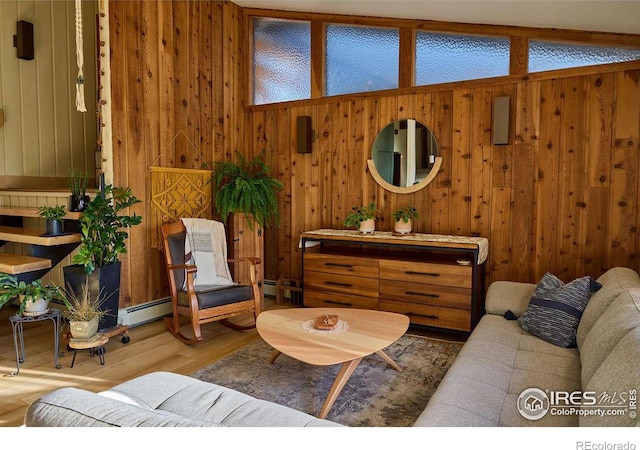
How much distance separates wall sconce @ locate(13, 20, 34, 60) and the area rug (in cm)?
387

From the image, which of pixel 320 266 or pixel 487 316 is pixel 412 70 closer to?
pixel 320 266

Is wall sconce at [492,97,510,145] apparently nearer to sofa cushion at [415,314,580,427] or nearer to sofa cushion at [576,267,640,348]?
sofa cushion at [576,267,640,348]

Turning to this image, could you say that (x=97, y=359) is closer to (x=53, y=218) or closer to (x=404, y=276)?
(x=53, y=218)

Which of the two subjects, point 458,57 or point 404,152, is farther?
point 404,152

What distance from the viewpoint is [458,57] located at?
149 inches

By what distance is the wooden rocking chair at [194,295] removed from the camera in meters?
3.34

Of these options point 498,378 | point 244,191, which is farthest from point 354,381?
point 244,191

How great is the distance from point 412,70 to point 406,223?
140 cm

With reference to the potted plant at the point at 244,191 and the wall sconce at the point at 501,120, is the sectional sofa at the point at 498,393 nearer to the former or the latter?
the wall sconce at the point at 501,120

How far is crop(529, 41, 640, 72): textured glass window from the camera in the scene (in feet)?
10.5

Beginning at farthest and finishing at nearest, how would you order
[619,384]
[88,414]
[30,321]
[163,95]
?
[163,95] < [30,321] < [619,384] < [88,414]

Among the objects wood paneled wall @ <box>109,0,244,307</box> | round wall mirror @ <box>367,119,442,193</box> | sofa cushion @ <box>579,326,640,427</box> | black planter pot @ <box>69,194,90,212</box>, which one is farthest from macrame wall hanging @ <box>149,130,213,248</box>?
sofa cushion @ <box>579,326,640,427</box>

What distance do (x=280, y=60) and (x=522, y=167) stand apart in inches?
108
